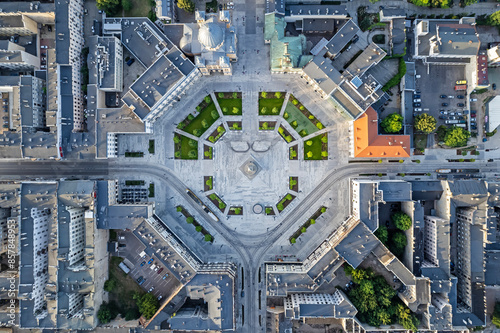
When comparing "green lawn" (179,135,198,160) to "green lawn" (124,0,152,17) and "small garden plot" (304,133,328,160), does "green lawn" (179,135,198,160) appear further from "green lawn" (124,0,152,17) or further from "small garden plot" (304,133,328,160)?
"green lawn" (124,0,152,17)

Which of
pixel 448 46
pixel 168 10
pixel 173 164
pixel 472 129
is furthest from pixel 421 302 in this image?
pixel 168 10

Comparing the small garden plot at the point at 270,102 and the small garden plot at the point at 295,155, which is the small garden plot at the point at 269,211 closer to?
the small garden plot at the point at 295,155

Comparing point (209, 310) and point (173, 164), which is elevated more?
point (173, 164)

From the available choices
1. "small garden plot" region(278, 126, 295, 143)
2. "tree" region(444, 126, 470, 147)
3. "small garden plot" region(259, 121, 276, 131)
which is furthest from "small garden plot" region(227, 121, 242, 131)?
"tree" region(444, 126, 470, 147)

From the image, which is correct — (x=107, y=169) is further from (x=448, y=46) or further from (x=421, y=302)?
(x=448, y=46)

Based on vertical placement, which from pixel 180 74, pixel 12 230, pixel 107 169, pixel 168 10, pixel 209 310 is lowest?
pixel 209 310

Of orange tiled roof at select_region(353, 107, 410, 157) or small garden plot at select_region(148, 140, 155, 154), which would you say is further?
small garden plot at select_region(148, 140, 155, 154)
